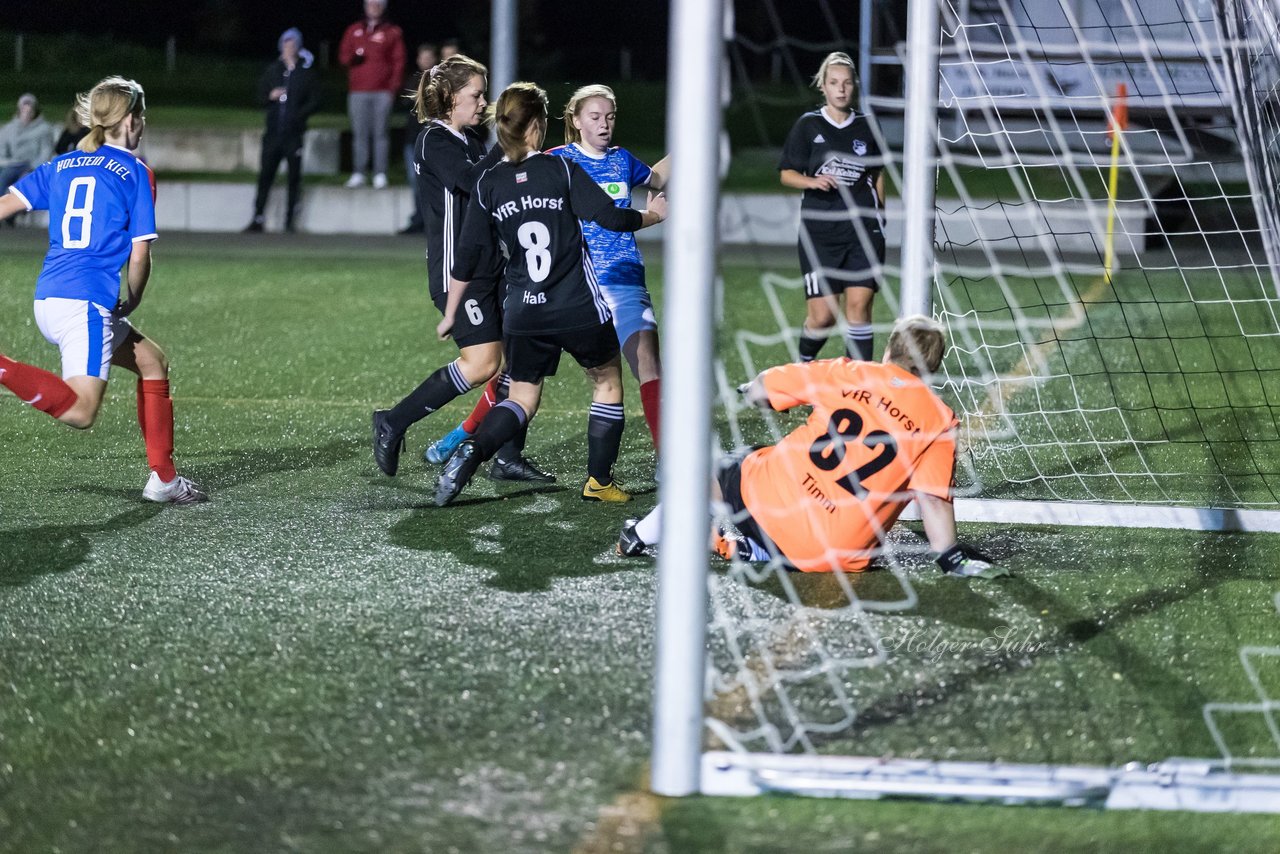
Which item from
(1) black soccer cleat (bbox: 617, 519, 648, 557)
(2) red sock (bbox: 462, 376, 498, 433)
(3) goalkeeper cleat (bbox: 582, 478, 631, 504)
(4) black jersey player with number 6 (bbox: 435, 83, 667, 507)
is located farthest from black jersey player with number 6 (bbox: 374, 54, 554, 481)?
(1) black soccer cleat (bbox: 617, 519, 648, 557)

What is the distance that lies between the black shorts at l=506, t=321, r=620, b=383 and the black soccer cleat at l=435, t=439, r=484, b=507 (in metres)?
0.34

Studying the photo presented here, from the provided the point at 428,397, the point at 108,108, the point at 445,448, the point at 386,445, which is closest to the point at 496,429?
the point at 428,397

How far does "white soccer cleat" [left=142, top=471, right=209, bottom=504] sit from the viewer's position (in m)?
5.84

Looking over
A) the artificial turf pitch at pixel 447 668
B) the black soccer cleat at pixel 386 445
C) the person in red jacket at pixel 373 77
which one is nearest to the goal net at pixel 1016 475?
the artificial turf pitch at pixel 447 668

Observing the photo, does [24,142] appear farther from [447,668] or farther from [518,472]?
[447,668]

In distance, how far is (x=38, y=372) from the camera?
5527mm

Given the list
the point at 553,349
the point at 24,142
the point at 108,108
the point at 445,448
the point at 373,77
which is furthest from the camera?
the point at 373,77

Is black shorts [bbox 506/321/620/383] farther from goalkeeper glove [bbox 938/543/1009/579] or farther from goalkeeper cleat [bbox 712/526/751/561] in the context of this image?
goalkeeper glove [bbox 938/543/1009/579]

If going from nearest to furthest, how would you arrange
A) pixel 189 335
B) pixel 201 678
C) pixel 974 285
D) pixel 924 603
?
pixel 201 678 < pixel 924 603 < pixel 189 335 < pixel 974 285

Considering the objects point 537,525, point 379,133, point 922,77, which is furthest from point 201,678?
point 379,133

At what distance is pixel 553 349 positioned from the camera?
19.1 ft

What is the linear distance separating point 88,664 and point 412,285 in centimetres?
874

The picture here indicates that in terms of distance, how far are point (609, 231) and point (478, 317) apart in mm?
713

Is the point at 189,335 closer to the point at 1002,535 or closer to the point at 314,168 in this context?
the point at 1002,535
